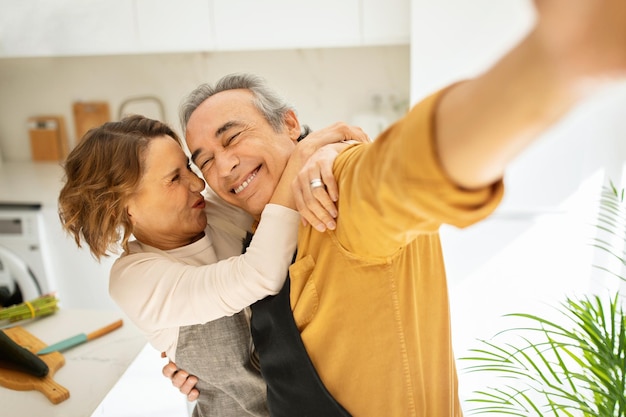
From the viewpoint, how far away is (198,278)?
0.97 m

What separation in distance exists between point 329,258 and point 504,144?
453mm

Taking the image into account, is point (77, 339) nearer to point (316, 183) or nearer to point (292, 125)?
point (292, 125)

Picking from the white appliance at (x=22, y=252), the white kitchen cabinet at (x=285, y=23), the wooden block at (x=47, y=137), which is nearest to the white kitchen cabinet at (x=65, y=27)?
the white kitchen cabinet at (x=285, y=23)

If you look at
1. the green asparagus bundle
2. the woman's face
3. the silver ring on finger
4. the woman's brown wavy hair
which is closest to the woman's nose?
the woman's face

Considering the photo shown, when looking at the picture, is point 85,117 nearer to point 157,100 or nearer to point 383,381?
point 157,100

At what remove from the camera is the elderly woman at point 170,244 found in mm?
981

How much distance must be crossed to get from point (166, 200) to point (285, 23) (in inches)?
72.2

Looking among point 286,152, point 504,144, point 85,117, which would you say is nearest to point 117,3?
point 85,117

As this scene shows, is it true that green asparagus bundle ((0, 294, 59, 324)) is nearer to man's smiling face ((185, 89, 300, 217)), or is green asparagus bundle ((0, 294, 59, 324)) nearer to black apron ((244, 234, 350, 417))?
man's smiling face ((185, 89, 300, 217))

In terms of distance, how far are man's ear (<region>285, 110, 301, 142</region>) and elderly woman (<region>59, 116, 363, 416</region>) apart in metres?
0.19

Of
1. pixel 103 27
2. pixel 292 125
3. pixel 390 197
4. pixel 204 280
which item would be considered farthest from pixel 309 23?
pixel 390 197

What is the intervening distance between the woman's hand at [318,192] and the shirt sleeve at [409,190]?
89 mm

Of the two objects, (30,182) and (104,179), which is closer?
(104,179)

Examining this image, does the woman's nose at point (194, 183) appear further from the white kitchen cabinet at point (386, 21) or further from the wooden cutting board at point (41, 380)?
the white kitchen cabinet at point (386, 21)
